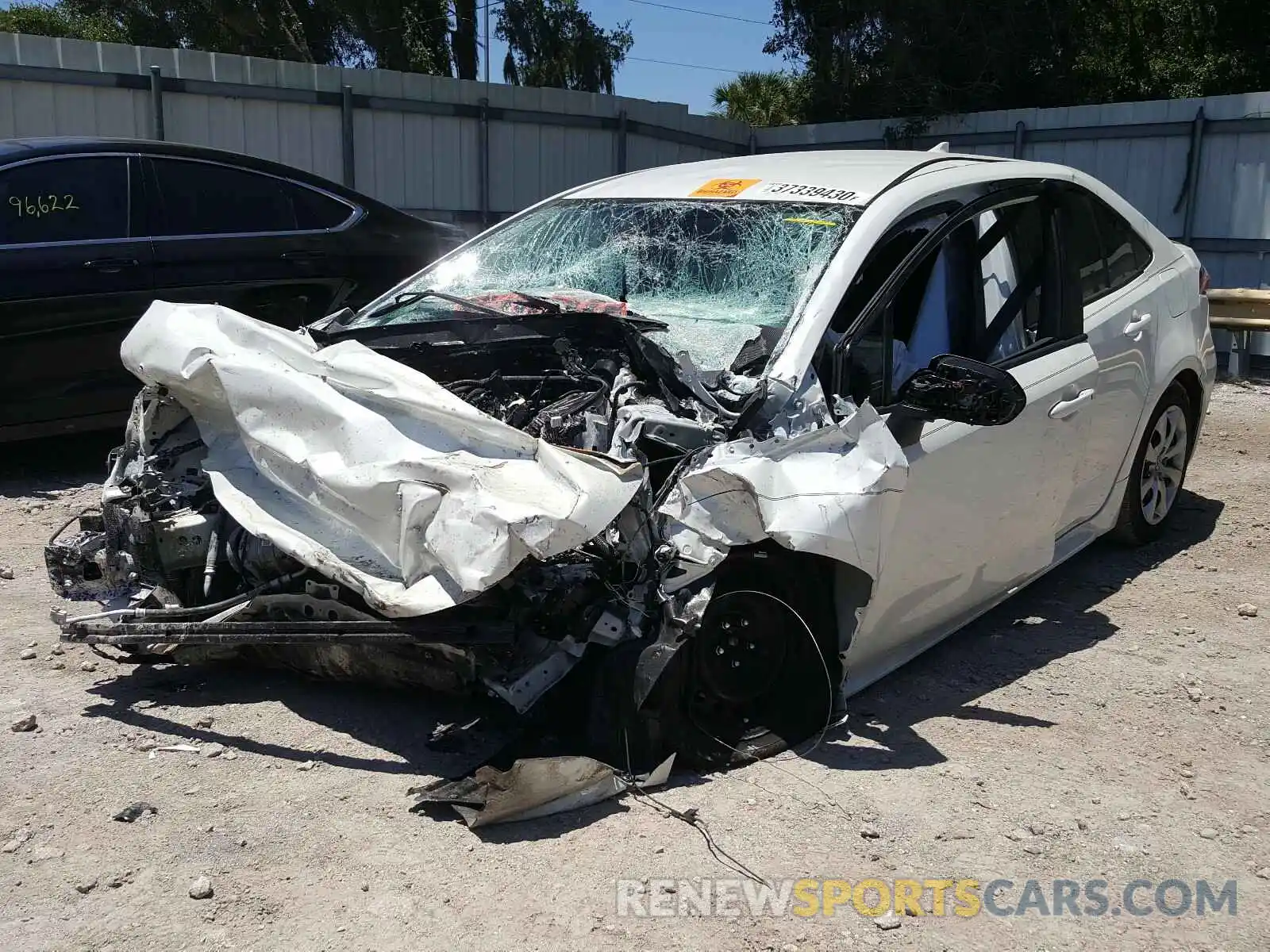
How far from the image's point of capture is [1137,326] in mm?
5148

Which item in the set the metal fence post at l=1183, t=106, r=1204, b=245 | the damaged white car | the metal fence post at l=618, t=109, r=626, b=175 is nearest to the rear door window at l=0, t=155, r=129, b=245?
the damaged white car

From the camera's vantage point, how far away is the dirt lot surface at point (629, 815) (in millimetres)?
2863

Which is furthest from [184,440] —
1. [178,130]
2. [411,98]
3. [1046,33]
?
[1046,33]

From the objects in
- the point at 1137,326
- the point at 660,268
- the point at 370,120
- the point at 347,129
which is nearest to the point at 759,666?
the point at 660,268

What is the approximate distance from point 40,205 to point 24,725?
350 centimetres

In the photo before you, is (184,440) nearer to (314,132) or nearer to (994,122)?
(314,132)

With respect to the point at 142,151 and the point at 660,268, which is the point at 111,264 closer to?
the point at 142,151

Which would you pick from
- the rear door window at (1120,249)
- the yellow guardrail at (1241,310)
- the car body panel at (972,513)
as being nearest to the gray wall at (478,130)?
the yellow guardrail at (1241,310)

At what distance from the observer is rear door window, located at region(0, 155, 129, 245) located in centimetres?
623

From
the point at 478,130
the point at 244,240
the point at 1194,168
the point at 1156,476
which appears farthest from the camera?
the point at 478,130

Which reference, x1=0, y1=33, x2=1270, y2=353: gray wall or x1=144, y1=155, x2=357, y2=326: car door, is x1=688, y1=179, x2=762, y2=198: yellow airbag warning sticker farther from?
x1=0, y1=33, x2=1270, y2=353: gray wall

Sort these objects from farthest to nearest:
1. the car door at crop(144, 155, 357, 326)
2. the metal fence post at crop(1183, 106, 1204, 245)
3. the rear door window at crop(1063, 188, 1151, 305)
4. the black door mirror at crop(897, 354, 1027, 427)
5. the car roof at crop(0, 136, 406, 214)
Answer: the metal fence post at crop(1183, 106, 1204, 245), the car door at crop(144, 155, 357, 326), the car roof at crop(0, 136, 406, 214), the rear door window at crop(1063, 188, 1151, 305), the black door mirror at crop(897, 354, 1027, 427)

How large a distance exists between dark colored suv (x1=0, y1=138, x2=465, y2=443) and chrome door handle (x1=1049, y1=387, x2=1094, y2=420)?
4.17m

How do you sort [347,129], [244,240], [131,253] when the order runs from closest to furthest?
[131,253]
[244,240]
[347,129]
